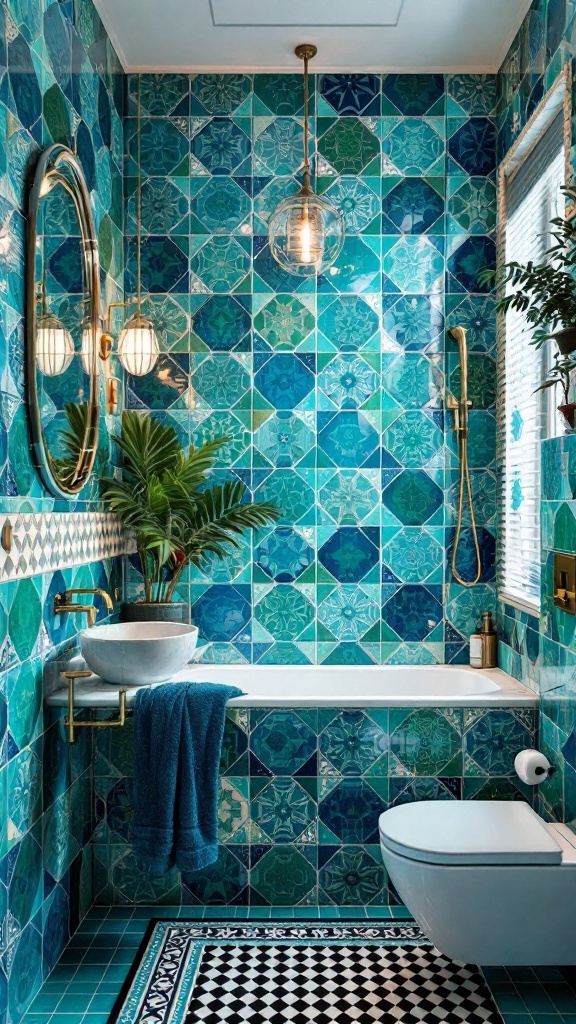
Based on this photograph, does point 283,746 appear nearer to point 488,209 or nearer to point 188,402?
point 188,402

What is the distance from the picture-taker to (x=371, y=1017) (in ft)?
7.04

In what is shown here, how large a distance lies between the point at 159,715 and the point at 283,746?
18.8 inches

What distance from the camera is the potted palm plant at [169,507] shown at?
10.3 ft

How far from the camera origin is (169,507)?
3.19 meters

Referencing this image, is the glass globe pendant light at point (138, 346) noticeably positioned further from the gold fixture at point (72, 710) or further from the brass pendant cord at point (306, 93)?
the gold fixture at point (72, 710)

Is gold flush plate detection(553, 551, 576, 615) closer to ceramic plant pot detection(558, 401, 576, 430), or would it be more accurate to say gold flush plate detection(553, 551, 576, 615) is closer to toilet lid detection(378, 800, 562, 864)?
ceramic plant pot detection(558, 401, 576, 430)

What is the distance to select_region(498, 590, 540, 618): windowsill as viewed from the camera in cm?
288

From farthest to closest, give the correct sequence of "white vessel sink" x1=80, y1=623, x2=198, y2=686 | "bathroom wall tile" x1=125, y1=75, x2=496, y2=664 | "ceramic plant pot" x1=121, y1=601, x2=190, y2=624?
"bathroom wall tile" x1=125, y1=75, x2=496, y2=664
"ceramic plant pot" x1=121, y1=601, x2=190, y2=624
"white vessel sink" x1=80, y1=623, x2=198, y2=686

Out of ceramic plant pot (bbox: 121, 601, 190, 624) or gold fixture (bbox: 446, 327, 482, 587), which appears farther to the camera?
gold fixture (bbox: 446, 327, 482, 587)

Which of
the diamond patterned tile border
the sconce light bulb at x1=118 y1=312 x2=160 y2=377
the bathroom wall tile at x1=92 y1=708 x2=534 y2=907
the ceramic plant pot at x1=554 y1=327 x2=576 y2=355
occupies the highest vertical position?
the sconce light bulb at x1=118 y1=312 x2=160 y2=377

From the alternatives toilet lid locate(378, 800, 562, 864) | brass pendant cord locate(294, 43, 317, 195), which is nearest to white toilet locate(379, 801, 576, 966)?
toilet lid locate(378, 800, 562, 864)

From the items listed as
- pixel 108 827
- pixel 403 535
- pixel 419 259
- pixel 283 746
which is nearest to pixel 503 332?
pixel 419 259

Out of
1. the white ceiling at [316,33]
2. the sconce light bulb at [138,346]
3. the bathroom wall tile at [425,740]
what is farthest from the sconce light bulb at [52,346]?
the bathroom wall tile at [425,740]

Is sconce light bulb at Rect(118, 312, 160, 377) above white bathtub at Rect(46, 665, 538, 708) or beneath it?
above
